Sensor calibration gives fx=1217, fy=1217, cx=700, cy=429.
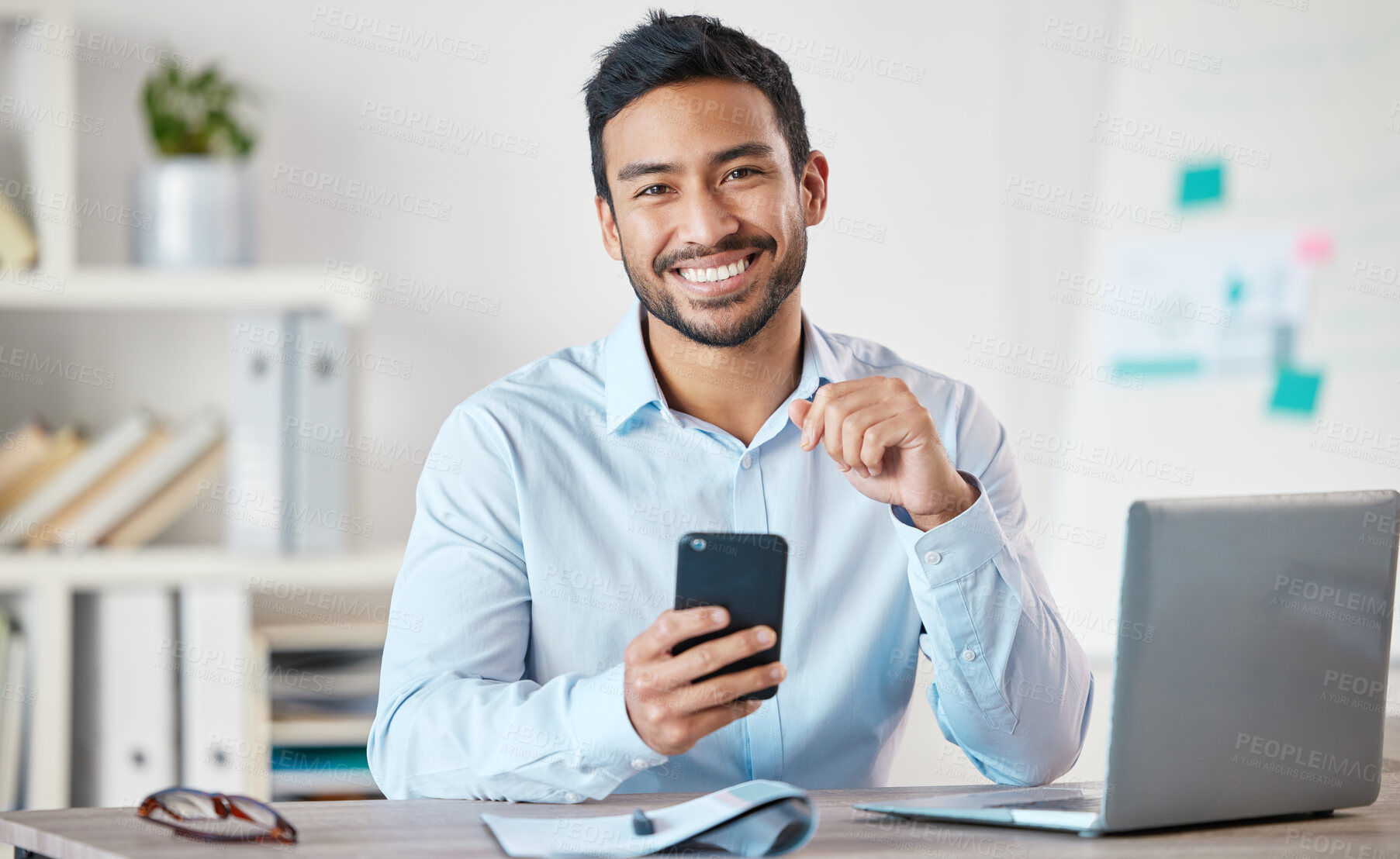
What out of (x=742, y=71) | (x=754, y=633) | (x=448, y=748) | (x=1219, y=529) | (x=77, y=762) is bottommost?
(x=77, y=762)

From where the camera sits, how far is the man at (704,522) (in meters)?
1.22

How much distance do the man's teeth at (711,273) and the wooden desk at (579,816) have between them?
73 centimetres

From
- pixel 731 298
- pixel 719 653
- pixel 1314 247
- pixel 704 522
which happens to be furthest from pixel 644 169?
pixel 1314 247

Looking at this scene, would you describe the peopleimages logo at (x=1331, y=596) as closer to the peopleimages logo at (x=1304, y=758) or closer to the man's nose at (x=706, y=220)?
the peopleimages logo at (x=1304, y=758)

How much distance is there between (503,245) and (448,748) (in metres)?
1.48

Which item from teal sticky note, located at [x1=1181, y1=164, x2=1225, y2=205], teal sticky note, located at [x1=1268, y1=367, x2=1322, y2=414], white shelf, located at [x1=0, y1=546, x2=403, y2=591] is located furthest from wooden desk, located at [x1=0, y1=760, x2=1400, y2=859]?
teal sticky note, located at [x1=1181, y1=164, x2=1225, y2=205]

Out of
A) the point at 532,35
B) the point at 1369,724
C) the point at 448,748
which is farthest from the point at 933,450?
the point at 532,35

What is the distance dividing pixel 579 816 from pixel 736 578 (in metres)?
0.25

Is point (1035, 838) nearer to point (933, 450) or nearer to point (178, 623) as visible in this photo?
point (933, 450)

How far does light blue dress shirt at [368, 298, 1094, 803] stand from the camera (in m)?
1.28

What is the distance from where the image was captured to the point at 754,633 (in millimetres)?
1031

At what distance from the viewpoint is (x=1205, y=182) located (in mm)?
2654

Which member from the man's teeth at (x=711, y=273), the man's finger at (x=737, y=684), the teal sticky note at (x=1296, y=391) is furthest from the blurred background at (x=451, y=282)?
the man's finger at (x=737, y=684)

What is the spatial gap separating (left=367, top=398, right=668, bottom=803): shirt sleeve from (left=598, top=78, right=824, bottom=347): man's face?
1.00ft
